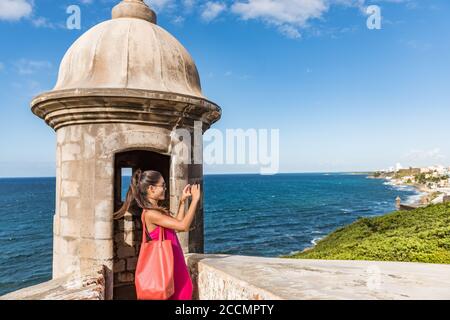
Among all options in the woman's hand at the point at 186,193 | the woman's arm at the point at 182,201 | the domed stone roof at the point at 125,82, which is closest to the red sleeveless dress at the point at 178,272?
the woman's arm at the point at 182,201

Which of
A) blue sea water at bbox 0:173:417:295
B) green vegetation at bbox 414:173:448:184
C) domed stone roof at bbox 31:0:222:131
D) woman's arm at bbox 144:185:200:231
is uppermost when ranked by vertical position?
domed stone roof at bbox 31:0:222:131

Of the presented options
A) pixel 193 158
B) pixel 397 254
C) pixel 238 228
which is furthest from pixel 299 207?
pixel 193 158

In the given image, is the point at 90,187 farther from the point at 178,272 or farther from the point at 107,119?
the point at 178,272

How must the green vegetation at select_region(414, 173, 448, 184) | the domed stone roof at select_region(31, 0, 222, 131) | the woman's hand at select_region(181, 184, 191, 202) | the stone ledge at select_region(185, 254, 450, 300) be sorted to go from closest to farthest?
the stone ledge at select_region(185, 254, 450, 300), the woman's hand at select_region(181, 184, 191, 202), the domed stone roof at select_region(31, 0, 222, 131), the green vegetation at select_region(414, 173, 448, 184)

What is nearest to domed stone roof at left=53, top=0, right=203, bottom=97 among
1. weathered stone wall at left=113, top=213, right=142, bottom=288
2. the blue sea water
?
weathered stone wall at left=113, top=213, right=142, bottom=288

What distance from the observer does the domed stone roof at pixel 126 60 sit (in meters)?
4.07

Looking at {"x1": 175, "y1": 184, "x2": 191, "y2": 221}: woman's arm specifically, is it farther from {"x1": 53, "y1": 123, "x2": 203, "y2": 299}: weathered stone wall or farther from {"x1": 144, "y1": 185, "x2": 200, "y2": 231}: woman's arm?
{"x1": 53, "y1": 123, "x2": 203, "y2": 299}: weathered stone wall

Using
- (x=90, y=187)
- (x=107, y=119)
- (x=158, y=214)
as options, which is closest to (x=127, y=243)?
(x=90, y=187)

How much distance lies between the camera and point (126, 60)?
4137mm

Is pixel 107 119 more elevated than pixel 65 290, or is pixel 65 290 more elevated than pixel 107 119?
pixel 107 119

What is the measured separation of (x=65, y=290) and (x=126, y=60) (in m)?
2.54

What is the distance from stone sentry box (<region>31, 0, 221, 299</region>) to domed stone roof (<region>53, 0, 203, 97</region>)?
1 centimetres

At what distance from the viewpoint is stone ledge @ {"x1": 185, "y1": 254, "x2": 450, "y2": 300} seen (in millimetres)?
2379
